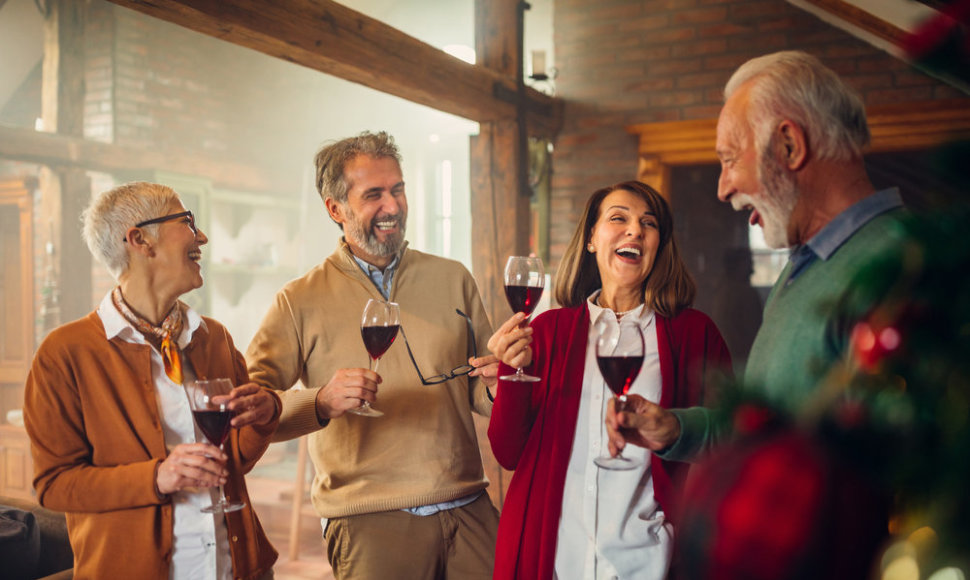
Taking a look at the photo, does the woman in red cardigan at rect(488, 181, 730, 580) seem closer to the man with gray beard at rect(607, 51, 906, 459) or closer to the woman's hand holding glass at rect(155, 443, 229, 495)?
the man with gray beard at rect(607, 51, 906, 459)

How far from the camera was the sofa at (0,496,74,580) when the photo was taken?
Answer: 7.71 feet

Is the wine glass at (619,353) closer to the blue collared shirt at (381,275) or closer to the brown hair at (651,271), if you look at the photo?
the brown hair at (651,271)

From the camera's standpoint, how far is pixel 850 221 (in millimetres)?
1077

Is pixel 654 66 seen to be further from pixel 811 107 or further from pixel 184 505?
pixel 184 505

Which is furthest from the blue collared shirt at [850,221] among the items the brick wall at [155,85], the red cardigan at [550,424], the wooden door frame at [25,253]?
the brick wall at [155,85]

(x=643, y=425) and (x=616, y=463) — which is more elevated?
(x=643, y=425)

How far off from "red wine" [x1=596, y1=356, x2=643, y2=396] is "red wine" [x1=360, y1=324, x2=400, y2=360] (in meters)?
0.59

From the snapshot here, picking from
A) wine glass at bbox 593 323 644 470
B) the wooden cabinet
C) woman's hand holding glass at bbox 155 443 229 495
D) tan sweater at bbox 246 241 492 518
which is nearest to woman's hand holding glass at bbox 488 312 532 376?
wine glass at bbox 593 323 644 470

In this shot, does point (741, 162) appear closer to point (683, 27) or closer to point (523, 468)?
point (523, 468)

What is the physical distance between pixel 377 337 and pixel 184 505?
0.58 meters

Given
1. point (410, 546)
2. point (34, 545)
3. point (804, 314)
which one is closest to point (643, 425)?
point (804, 314)

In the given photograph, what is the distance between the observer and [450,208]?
7980mm

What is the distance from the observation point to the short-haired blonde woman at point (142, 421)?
5.10 ft

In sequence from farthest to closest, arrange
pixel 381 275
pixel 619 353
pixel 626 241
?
pixel 381 275 < pixel 626 241 < pixel 619 353
